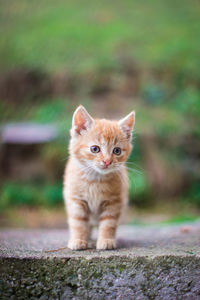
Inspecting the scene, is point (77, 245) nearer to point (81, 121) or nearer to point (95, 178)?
point (95, 178)

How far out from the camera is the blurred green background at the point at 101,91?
232 inches

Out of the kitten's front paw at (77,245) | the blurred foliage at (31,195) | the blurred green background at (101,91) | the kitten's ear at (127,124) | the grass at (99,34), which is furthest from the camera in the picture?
the grass at (99,34)

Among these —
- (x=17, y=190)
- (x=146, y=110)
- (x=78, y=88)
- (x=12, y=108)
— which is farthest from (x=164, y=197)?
(x=12, y=108)

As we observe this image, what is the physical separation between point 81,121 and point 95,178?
43 cm

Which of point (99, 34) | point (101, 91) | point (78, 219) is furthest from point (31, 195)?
point (99, 34)

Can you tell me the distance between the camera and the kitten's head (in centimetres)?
234

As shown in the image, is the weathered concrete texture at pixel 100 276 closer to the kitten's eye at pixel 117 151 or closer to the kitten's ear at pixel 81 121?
the kitten's eye at pixel 117 151

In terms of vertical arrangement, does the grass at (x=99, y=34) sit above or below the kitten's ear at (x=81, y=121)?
above

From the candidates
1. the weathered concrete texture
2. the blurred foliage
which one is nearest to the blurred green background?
the blurred foliage

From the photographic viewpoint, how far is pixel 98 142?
7.79ft

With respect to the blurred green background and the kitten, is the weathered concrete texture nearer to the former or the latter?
the kitten

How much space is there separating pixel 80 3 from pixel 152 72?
361 cm

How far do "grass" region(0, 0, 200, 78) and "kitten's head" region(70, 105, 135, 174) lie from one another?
455 centimetres

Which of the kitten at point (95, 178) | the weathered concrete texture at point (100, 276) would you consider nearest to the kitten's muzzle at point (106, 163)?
the kitten at point (95, 178)
